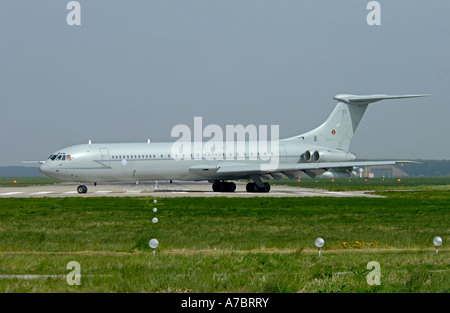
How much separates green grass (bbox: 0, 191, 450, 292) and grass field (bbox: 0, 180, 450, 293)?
0.10ft

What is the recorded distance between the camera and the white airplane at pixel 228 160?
165 ft

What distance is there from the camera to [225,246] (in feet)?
63.7

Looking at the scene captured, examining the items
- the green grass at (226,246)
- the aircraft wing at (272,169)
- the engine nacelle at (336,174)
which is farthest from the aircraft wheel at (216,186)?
the green grass at (226,246)

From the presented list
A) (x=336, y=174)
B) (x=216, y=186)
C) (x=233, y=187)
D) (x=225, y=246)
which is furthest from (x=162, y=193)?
(x=225, y=246)

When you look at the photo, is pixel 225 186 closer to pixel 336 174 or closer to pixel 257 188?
pixel 257 188

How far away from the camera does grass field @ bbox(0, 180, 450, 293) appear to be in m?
12.2

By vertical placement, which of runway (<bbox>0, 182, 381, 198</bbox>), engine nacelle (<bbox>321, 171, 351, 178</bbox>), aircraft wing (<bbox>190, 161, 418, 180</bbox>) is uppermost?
aircraft wing (<bbox>190, 161, 418, 180</bbox>)

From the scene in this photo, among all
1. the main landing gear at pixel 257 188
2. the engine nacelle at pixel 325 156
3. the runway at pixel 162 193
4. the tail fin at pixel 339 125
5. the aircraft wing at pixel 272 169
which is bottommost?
the runway at pixel 162 193

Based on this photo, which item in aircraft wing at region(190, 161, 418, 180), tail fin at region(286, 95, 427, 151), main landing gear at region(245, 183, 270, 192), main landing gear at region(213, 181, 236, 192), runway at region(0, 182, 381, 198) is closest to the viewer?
runway at region(0, 182, 381, 198)

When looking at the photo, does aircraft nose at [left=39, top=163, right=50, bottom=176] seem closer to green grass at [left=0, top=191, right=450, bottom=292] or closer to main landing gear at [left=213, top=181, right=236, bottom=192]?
green grass at [left=0, top=191, right=450, bottom=292]

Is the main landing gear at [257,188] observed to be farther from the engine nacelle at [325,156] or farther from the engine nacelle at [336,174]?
the engine nacelle at [336,174]

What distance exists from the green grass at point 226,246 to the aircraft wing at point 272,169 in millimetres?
14089

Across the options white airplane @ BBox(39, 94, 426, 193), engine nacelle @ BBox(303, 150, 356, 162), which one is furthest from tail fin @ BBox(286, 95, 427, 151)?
engine nacelle @ BBox(303, 150, 356, 162)
